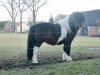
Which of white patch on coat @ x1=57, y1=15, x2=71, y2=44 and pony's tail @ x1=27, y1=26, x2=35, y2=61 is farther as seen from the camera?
white patch on coat @ x1=57, y1=15, x2=71, y2=44

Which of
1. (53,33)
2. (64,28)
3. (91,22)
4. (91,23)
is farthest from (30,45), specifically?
(91,22)

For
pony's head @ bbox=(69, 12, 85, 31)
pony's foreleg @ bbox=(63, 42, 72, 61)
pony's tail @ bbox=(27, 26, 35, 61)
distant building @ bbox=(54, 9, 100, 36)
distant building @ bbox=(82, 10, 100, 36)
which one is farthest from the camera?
distant building @ bbox=(82, 10, 100, 36)

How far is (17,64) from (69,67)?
1651mm

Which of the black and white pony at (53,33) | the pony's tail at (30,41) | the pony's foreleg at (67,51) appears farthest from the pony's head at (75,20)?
the pony's tail at (30,41)

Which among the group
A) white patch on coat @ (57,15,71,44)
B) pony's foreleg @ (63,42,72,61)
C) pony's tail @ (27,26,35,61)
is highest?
white patch on coat @ (57,15,71,44)

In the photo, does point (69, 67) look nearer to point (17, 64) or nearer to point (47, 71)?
point (47, 71)

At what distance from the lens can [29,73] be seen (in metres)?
7.29

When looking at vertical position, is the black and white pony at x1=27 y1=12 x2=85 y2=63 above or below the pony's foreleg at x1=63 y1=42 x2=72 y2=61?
above

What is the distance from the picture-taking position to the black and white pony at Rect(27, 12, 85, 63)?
353 inches

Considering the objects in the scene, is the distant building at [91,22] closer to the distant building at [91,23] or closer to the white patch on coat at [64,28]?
the distant building at [91,23]

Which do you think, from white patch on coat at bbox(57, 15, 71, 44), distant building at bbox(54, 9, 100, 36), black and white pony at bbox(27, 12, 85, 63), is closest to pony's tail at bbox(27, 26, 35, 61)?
black and white pony at bbox(27, 12, 85, 63)

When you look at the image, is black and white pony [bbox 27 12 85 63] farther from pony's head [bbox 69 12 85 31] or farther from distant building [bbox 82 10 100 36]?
distant building [bbox 82 10 100 36]

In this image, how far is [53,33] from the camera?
30.4ft

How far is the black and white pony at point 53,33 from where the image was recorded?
8.96 meters
